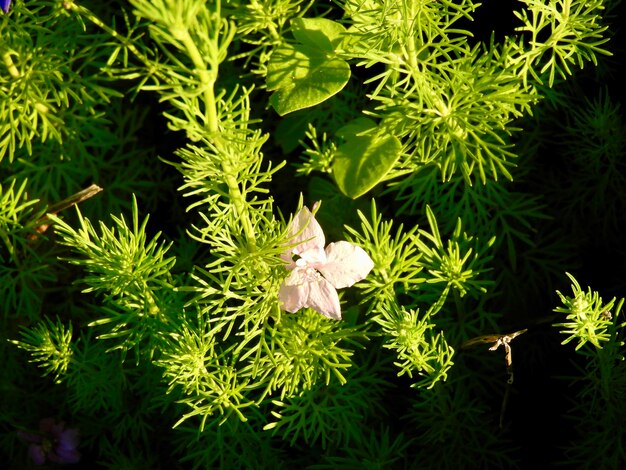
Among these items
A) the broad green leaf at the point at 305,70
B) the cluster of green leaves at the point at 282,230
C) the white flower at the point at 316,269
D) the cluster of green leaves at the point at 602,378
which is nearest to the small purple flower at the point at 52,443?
the cluster of green leaves at the point at 282,230

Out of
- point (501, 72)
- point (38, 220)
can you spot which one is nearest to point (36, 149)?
point (38, 220)

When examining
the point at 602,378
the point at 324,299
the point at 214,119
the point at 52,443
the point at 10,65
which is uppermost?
the point at 214,119

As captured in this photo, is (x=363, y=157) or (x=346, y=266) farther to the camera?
(x=363, y=157)

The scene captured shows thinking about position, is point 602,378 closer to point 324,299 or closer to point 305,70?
point 324,299

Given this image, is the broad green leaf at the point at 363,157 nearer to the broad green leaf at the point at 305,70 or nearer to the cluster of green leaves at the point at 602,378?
the broad green leaf at the point at 305,70

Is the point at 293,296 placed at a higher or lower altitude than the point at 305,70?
lower

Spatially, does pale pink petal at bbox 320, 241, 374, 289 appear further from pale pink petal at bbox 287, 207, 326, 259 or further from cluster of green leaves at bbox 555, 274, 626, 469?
cluster of green leaves at bbox 555, 274, 626, 469

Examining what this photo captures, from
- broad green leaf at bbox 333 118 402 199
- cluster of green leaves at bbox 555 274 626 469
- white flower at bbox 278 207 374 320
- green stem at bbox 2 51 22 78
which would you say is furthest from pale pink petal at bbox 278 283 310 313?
green stem at bbox 2 51 22 78

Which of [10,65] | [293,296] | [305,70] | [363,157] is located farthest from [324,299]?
[10,65]

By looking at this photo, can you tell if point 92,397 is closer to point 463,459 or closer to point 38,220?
point 38,220
